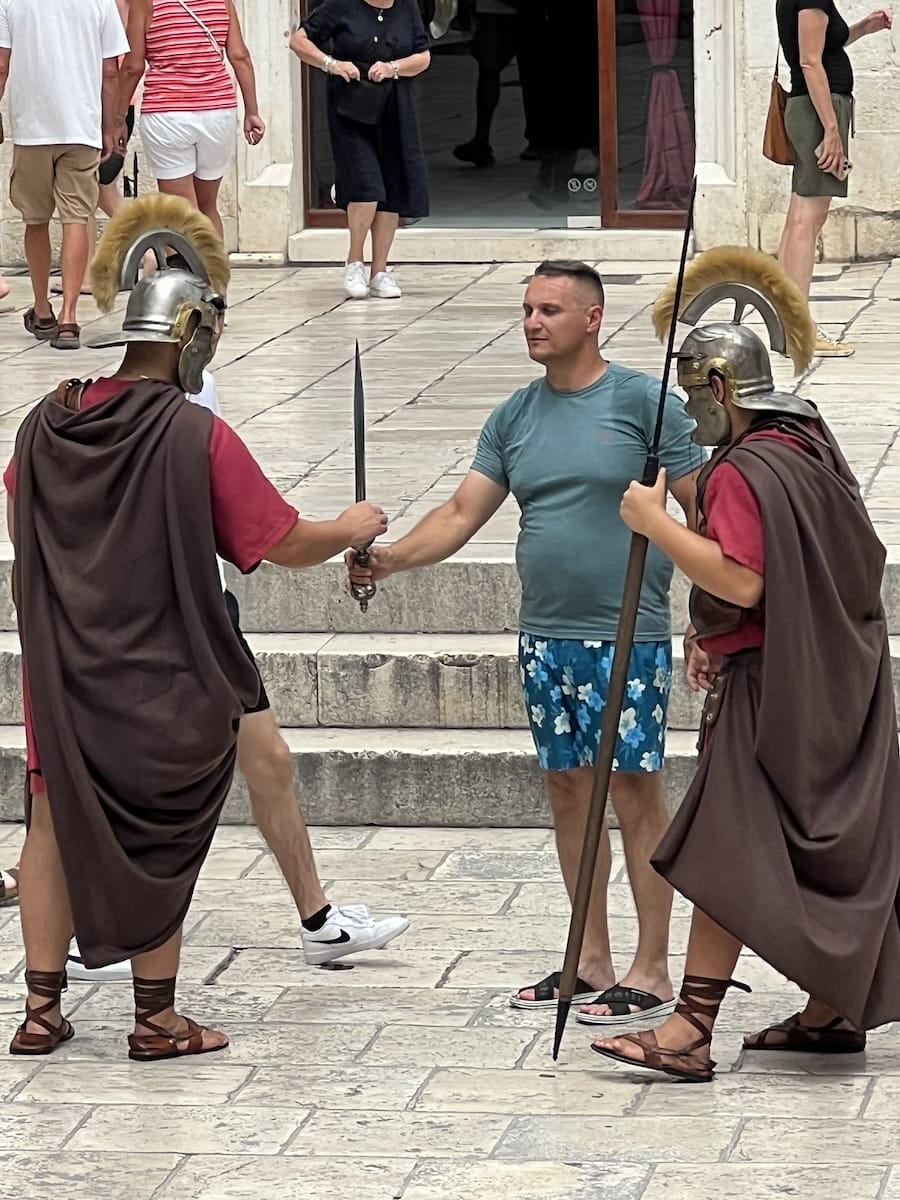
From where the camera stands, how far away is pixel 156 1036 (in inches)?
224

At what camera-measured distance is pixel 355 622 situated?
810 centimetres

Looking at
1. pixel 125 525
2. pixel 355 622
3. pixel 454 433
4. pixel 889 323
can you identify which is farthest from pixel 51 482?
pixel 889 323

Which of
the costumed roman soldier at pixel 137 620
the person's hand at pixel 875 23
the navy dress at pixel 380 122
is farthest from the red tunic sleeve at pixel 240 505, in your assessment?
the navy dress at pixel 380 122

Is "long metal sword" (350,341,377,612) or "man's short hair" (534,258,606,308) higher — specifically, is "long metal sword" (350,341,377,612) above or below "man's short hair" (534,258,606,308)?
below

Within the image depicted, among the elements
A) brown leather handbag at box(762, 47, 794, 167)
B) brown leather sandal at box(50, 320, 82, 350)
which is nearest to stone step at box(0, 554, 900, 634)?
brown leather handbag at box(762, 47, 794, 167)

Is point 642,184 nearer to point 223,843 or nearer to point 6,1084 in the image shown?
point 223,843

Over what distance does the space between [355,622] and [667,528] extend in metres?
2.93

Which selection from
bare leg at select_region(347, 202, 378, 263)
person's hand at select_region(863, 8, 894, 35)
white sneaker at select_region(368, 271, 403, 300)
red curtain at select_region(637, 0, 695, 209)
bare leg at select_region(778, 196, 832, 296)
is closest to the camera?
bare leg at select_region(778, 196, 832, 296)

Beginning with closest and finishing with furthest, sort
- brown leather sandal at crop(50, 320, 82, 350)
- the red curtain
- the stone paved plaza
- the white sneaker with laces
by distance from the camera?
the stone paved plaza
the white sneaker with laces
brown leather sandal at crop(50, 320, 82, 350)
the red curtain

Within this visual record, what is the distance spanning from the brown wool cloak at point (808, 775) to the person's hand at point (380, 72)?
7.06 metres

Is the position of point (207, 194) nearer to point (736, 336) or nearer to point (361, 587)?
point (361, 587)

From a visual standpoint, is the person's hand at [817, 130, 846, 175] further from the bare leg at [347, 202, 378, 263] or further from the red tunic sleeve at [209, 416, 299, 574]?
the red tunic sleeve at [209, 416, 299, 574]

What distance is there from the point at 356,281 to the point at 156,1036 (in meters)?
7.72

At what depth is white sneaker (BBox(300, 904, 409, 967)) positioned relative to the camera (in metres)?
6.30
